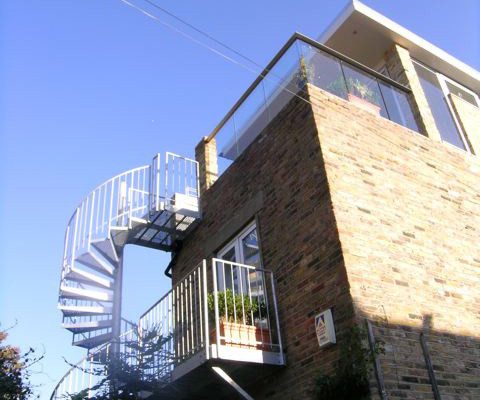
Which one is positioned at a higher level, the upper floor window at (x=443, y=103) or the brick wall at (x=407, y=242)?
the upper floor window at (x=443, y=103)

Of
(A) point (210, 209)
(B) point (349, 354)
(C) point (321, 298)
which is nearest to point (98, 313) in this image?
(A) point (210, 209)

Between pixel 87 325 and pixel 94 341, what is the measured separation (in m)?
0.30

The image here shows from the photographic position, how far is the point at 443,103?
9.56 meters

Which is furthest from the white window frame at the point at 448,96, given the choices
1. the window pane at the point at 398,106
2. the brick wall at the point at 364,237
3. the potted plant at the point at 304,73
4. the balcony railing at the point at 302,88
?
the potted plant at the point at 304,73

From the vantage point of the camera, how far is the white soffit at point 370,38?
9.58m

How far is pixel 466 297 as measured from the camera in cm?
622

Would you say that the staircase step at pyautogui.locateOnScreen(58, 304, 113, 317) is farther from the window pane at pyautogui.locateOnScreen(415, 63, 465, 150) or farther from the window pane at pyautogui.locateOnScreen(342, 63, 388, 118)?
the window pane at pyautogui.locateOnScreen(415, 63, 465, 150)

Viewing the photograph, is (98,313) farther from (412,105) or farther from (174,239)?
(412,105)

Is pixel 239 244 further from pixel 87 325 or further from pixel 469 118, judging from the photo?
pixel 469 118

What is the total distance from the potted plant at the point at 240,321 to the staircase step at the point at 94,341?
109 inches

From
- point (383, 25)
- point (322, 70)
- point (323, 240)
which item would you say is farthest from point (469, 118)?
point (323, 240)

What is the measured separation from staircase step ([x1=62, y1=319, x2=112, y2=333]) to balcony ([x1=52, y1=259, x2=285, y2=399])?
0.98 metres

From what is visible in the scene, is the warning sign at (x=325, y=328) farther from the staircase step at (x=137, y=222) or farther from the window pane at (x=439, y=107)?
the window pane at (x=439, y=107)

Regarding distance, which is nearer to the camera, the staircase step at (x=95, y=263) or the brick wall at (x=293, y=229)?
the brick wall at (x=293, y=229)
